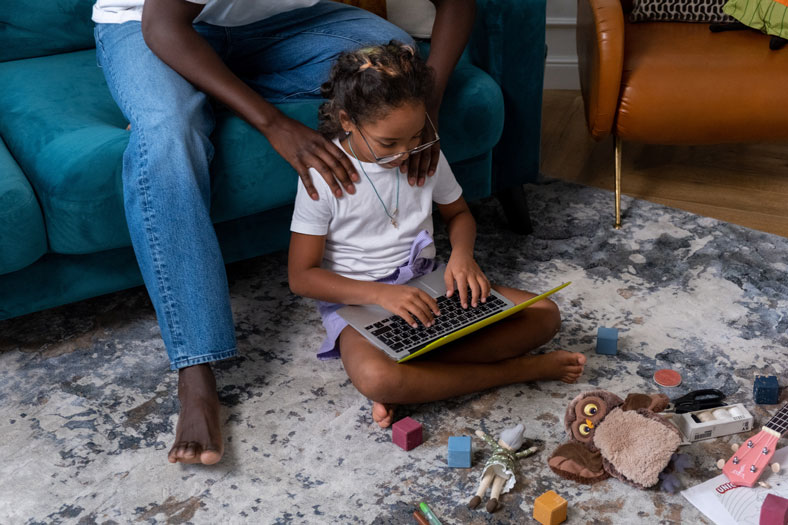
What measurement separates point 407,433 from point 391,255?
36cm

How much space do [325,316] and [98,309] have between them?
57 centimetres

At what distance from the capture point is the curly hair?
126 cm

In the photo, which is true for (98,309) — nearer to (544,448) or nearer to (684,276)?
(544,448)

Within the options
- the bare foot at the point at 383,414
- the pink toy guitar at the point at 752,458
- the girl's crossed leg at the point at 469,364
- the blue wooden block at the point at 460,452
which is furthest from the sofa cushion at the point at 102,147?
the pink toy guitar at the point at 752,458

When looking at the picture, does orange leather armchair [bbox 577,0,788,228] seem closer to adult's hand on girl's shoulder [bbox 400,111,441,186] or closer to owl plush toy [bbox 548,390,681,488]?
adult's hand on girl's shoulder [bbox 400,111,441,186]

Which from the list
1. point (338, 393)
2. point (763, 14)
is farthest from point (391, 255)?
point (763, 14)

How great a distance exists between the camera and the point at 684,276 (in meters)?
1.70

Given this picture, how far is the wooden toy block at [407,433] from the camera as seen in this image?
4.05ft

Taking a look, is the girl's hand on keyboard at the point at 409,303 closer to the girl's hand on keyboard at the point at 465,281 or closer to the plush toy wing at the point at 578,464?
the girl's hand on keyboard at the point at 465,281

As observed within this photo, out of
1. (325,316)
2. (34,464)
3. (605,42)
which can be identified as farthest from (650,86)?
(34,464)

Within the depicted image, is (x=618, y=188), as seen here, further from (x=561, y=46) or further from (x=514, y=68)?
(x=561, y=46)

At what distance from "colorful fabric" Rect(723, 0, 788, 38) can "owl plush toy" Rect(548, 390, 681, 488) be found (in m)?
1.11

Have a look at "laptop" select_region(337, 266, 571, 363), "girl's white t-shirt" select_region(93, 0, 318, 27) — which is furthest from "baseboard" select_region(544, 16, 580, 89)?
"laptop" select_region(337, 266, 571, 363)

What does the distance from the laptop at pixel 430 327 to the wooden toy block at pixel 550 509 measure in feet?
0.91
